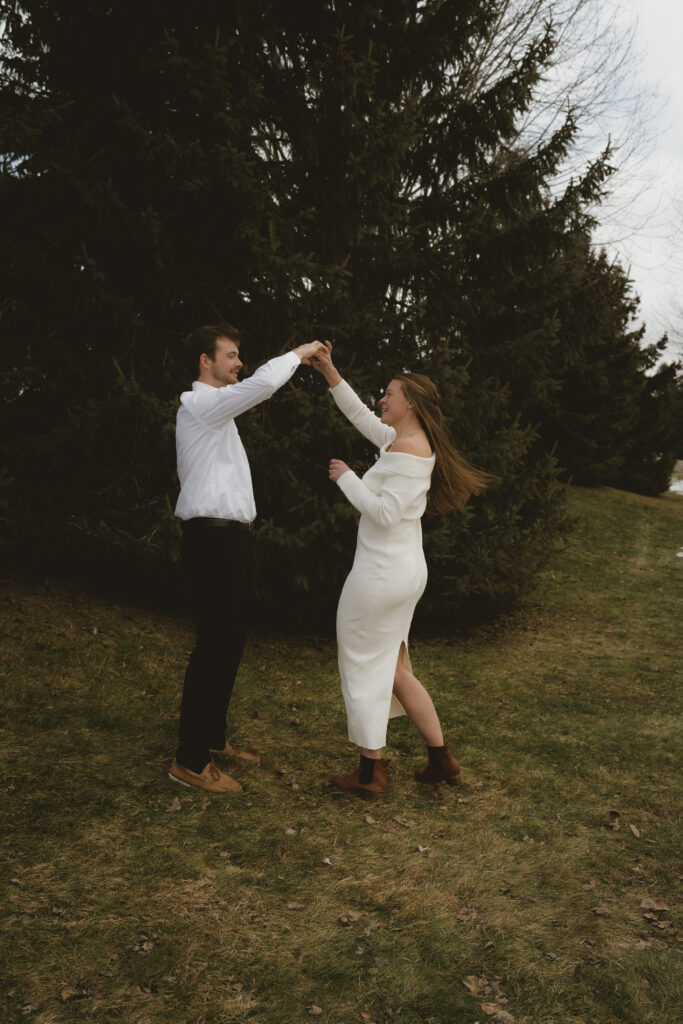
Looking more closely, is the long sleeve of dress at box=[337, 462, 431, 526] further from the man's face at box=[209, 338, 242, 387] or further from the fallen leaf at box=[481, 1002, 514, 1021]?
the fallen leaf at box=[481, 1002, 514, 1021]

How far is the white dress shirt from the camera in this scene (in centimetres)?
414

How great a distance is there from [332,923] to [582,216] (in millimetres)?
7101

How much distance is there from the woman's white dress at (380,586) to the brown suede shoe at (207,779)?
0.79m

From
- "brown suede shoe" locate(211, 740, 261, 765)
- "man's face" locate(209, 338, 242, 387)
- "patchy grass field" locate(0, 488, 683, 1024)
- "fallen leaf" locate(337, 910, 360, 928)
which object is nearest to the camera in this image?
"patchy grass field" locate(0, 488, 683, 1024)

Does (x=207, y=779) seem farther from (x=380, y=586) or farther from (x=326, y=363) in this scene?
(x=326, y=363)

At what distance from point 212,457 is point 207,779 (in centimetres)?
187

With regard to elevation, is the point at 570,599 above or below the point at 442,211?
below

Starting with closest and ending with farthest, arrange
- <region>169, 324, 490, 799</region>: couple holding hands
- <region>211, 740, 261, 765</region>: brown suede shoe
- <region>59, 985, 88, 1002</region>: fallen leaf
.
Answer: <region>59, 985, 88, 1002</region>: fallen leaf < <region>169, 324, 490, 799</region>: couple holding hands < <region>211, 740, 261, 765</region>: brown suede shoe

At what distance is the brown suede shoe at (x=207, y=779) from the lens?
4633mm

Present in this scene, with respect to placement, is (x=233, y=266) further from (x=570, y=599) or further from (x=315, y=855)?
(x=570, y=599)

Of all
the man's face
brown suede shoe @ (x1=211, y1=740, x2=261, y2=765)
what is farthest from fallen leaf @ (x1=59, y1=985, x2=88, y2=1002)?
the man's face

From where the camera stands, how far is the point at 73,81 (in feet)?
23.9

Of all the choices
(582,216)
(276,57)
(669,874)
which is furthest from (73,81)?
(669,874)

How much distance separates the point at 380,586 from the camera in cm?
441
